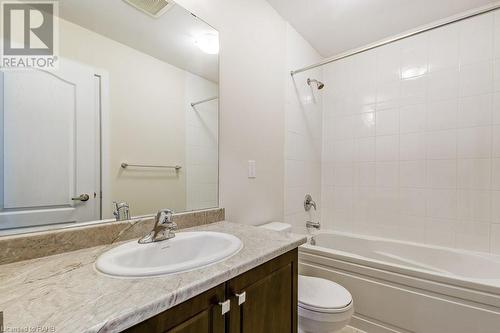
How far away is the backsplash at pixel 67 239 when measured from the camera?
720 millimetres

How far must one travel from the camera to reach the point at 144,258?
2.96 ft

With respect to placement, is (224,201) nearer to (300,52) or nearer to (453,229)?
(300,52)

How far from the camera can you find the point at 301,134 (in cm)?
230

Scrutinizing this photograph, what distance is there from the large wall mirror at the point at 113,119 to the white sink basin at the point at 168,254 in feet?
0.75

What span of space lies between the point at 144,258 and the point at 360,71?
2.65 metres

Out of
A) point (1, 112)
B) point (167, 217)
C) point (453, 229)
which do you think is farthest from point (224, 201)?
point (453, 229)

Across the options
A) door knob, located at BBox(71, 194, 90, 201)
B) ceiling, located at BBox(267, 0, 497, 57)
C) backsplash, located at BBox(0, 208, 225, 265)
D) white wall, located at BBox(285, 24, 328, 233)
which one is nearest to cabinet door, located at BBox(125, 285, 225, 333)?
backsplash, located at BBox(0, 208, 225, 265)

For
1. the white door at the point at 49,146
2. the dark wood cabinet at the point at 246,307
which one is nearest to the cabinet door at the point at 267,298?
the dark wood cabinet at the point at 246,307

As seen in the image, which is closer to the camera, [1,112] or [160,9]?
[1,112]

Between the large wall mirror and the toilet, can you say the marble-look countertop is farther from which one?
the toilet

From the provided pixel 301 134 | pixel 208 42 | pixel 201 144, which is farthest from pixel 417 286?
pixel 208 42

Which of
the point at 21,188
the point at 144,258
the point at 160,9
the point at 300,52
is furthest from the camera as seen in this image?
the point at 300,52

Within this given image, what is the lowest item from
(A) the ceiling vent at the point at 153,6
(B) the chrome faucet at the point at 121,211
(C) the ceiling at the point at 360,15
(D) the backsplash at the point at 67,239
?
(D) the backsplash at the point at 67,239

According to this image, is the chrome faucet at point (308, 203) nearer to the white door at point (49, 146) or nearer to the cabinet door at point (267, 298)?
the cabinet door at point (267, 298)
